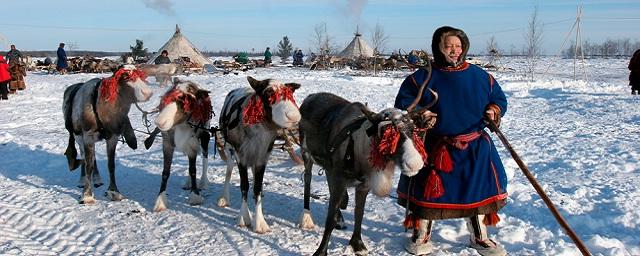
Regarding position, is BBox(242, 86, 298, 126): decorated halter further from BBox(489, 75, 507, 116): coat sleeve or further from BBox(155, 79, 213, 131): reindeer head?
BBox(489, 75, 507, 116): coat sleeve

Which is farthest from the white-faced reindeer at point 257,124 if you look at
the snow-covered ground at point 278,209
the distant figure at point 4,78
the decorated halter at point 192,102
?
the distant figure at point 4,78

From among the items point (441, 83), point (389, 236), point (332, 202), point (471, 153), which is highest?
point (441, 83)

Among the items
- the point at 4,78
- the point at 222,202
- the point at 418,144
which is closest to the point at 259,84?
the point at 222,202

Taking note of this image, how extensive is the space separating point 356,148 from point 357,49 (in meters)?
37.1

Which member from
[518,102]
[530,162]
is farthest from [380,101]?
[530,162]

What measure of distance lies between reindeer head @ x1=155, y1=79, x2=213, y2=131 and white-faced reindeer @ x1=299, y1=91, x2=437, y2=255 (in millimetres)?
1345

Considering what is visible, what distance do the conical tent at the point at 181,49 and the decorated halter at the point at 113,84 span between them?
24165mm

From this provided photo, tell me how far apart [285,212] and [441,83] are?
273 cm

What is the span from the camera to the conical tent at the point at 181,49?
1219 inches

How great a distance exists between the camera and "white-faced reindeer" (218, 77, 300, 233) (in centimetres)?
520

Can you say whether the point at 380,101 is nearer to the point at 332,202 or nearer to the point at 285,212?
the point at 285,212

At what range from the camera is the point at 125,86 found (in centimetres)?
675

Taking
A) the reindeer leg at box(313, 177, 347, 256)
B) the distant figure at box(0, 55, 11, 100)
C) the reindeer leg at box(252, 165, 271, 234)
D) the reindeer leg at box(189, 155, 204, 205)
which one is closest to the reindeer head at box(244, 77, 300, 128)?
the reindeer leg at box(252, 165, 271, 234)

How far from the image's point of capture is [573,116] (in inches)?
531
